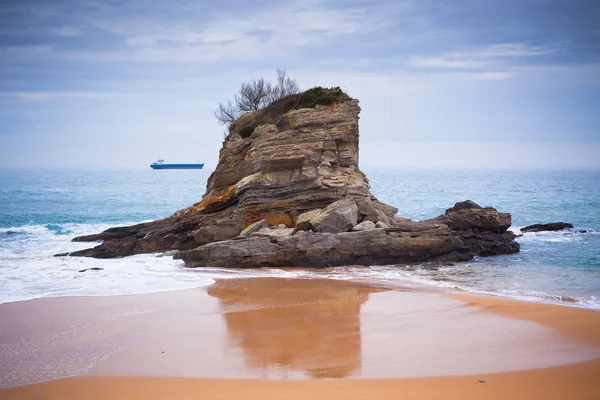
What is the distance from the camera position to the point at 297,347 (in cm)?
1095

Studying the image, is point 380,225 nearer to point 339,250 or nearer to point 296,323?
point 339,250

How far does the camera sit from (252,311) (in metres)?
13.8

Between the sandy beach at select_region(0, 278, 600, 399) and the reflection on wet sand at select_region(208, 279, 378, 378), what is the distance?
0.04 metres

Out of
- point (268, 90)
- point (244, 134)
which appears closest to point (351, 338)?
point (244, 134)

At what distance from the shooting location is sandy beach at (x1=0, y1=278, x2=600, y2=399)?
29.5 feet

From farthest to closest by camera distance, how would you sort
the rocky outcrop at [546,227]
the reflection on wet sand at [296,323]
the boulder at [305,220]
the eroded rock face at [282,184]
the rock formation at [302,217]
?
the rocky outcrop at [546,227] → the eroded rock face at [282,184] → the boulder at [305,220] → the rock formation at [302,217] → the reflection on wet sand at [296,323]

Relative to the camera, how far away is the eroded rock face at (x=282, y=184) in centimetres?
2286

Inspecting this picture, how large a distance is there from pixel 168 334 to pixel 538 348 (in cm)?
718

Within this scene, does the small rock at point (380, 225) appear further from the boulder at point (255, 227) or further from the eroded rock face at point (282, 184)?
the boulder at point (255, 227)

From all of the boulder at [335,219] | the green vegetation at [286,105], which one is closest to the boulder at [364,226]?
the boulder at [335,219]

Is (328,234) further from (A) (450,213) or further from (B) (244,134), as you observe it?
(B) (244,134)

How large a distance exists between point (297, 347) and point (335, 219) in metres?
10.2

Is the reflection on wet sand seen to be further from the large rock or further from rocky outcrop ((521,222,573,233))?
rocky outcrop ((521,222,573,233))

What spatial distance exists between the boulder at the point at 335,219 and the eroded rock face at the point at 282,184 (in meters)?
1.14
